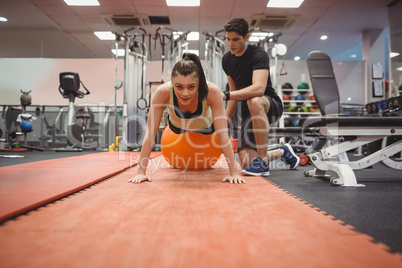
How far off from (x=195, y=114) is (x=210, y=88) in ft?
0.80

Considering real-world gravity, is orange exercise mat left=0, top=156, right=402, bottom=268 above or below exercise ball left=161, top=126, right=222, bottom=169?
below

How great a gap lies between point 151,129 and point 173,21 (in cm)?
575

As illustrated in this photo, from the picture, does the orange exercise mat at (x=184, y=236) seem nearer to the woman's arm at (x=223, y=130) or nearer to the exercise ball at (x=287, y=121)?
the woman's arm at (x=223, y=130)

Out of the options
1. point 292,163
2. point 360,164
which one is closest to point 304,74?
point 292,163

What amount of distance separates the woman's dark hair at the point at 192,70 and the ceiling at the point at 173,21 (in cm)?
394

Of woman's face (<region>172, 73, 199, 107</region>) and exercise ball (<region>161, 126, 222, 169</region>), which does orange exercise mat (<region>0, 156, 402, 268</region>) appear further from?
exercise ball (<region>161, 126, 222, 169</region>)

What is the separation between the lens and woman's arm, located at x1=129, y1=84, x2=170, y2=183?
5.38 ft

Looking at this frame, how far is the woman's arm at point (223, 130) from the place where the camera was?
1.66 m

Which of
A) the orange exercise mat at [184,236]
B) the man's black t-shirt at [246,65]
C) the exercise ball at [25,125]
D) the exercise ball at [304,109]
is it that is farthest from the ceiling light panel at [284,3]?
the exercise ball at [25,125]

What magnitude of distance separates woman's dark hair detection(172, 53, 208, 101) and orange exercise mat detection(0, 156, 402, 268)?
72cm

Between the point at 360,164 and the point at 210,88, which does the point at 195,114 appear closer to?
the point at 210,88

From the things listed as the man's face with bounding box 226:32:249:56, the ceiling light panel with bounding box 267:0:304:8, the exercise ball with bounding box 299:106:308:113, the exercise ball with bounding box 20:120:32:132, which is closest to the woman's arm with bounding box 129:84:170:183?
the man's face with bounding box 226:32:249:56

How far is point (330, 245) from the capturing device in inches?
28.4

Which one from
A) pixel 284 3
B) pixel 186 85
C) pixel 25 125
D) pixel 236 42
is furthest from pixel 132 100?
pixel 284 3
